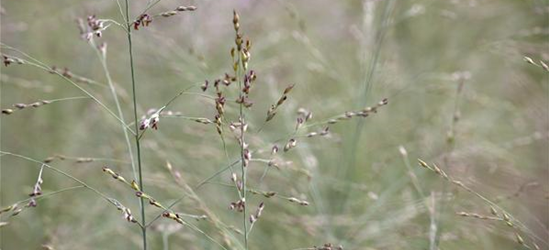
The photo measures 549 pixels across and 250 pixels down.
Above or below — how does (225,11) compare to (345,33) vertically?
above

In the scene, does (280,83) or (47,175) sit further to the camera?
(280,83)

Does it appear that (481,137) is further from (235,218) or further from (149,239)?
(149,239)

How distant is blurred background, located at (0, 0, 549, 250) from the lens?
1.96 metres

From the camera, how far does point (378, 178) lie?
2309 millimetres

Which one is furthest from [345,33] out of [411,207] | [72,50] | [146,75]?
[411,207]

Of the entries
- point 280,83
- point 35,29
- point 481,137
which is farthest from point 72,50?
point 481,137

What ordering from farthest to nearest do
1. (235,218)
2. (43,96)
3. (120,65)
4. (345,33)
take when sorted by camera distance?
(345,33) → (120,65) → (43,96) → (235,218)

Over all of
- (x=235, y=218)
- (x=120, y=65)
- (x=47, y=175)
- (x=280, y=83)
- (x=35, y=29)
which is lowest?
(x=235, y=218)

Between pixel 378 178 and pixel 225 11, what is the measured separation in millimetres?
1103

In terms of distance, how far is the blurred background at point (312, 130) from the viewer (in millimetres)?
1964

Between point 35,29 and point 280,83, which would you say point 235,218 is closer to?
point 280,83

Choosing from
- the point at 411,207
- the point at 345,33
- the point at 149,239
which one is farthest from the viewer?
the point at 345,33

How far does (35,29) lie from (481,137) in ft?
5.69

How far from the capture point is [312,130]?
2.15m
